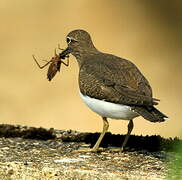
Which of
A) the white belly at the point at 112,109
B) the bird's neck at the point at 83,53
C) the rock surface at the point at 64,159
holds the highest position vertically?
the bird's neck at the point at 83,53

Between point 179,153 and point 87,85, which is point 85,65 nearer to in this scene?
point 87,85

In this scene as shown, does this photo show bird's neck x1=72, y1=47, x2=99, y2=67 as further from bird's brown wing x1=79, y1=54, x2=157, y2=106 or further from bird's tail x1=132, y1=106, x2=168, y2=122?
bird's tail x1=132, y1=106, x2=168, y2=122

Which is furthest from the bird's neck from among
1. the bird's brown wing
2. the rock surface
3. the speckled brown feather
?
the rock surface

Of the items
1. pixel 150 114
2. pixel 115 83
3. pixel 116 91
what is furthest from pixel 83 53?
pixel 150 114

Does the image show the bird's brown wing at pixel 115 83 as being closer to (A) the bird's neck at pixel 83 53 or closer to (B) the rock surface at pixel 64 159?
(A) the bird's neck at pixel 83 53

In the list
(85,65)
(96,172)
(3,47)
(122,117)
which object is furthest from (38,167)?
(3,47)

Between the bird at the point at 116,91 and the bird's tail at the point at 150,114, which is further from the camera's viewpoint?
the bird at the point at 116,91

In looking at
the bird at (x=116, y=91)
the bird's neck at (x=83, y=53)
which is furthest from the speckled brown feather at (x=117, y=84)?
the bird's neck at (x=83, y=53)

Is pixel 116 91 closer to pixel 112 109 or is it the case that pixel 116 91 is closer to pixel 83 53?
pixel 112 109
